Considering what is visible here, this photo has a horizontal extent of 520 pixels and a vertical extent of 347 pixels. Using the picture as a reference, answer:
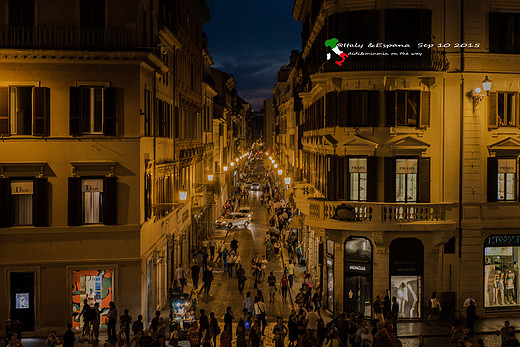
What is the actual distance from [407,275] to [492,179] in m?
6.18

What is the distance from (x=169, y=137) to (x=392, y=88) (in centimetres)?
1315

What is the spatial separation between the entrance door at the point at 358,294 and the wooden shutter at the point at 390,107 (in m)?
7.45

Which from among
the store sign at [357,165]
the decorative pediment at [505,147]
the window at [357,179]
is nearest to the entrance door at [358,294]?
the window at [357,179]

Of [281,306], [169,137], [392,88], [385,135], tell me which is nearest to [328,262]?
[281,306]

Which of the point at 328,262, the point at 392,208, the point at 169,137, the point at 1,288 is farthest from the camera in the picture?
the point at 169,137

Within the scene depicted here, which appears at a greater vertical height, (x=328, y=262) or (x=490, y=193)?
(x=490, y=193)

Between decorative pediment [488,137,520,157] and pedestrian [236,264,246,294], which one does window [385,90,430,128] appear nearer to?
decorative pediment [488,137,520,157]

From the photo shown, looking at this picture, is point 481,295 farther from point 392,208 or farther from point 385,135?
point 385,135

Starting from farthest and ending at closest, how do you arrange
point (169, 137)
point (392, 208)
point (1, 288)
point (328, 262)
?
point (169, 137), point (328, 262), point (392, 208), point (1, 288)

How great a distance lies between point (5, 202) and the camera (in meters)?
23.0

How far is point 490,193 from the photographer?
27562mm

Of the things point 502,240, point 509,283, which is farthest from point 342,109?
point 509,283

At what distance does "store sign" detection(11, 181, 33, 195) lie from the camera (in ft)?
76.0

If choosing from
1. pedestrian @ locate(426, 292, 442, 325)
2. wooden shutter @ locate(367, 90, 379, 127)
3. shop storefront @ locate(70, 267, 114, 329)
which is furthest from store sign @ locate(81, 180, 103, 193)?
pedestrian @ locate(426, 292, 442, 325)
